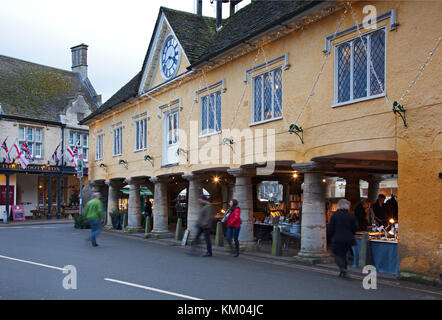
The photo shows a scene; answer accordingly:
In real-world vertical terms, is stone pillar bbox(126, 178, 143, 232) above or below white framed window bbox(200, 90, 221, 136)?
below

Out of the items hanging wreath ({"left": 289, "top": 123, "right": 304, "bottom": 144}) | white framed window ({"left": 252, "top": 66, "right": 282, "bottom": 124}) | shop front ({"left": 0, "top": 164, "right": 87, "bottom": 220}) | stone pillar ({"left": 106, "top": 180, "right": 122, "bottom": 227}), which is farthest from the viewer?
shop front ({"left": 0, "top": 164, "right": 87, "bottom": 220})

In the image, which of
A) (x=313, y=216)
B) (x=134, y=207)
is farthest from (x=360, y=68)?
(x=134, y=207)

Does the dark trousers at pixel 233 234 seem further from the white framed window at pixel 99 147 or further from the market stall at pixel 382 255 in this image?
the white framed window at pixel 99 147

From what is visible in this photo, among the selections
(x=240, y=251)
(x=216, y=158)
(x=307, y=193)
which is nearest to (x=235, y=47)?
(x=216, y=158)

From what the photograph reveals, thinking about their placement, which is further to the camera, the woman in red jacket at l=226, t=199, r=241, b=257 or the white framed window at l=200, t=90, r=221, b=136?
the white framed window at l=200, t=90, r=221, b=136

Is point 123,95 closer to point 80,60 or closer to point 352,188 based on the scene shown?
point 352,188

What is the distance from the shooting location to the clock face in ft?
66.4

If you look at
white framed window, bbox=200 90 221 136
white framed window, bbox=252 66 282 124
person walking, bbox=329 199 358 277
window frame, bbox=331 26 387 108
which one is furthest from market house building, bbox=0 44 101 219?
person walking, bbox=329 199 358 277

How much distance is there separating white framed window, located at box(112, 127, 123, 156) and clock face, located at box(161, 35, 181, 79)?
618 cm

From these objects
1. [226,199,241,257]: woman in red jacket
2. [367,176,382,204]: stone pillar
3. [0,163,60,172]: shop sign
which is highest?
[0,163,60,172]: shop sign

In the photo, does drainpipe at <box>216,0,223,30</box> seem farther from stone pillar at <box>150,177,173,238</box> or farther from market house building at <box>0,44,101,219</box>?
market house building at <box>0,44,101,219</box>

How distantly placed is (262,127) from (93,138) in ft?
59.1

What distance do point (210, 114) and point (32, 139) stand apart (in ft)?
75.9

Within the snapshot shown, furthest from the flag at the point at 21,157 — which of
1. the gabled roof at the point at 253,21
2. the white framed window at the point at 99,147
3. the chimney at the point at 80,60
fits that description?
the gabled roof at the point at 253,21
